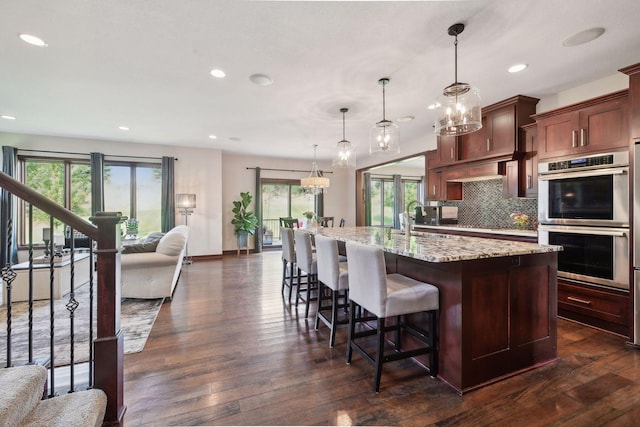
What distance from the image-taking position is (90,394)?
1.58m

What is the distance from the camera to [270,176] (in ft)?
27.7

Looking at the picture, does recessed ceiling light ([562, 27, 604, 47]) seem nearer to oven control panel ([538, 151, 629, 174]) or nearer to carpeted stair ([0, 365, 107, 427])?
oven control panel ([538, 151, 629, 174])

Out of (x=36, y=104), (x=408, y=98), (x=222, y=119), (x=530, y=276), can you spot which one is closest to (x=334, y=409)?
(x=530, y=276)

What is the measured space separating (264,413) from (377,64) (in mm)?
3140

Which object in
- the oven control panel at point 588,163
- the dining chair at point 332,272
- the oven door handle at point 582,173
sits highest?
the oven control panel at point 588,163

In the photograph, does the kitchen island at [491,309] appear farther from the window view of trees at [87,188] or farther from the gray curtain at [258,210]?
the window view of trees at [87,188]

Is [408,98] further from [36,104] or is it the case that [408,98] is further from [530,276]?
[36,104]

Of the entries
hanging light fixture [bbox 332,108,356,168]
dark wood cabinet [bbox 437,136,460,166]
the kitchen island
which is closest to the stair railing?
the kitchen island

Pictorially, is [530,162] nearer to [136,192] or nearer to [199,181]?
[199,181]

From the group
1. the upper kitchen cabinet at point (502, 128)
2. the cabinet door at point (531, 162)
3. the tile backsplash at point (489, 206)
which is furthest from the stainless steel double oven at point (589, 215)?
the tile backsplash at point (489, 206)

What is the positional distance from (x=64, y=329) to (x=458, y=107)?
174 inches

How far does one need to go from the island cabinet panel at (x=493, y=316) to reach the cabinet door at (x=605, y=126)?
5.36 feet

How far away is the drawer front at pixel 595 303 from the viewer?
9.07ft

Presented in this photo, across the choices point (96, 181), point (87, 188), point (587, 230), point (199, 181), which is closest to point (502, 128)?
point (587, 230)
